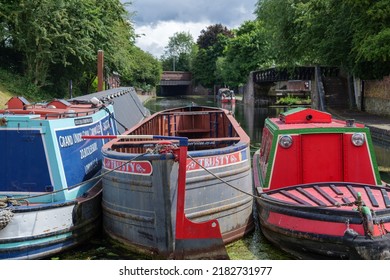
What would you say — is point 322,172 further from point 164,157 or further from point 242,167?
point 164,157

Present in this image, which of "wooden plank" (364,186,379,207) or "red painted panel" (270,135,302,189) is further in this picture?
"red painted panel" (270,135,302,189)

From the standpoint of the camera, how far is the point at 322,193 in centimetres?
824

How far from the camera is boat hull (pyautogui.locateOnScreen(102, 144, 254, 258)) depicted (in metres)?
7.32

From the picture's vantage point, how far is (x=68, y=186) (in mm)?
8586

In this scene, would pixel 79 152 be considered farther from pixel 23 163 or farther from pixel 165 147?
pixel 165 147

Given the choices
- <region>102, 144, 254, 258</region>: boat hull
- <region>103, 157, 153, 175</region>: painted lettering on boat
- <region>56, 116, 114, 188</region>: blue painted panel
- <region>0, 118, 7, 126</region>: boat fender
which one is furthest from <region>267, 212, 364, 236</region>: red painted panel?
<region>0, 118, 7, 126</region>: boat fender

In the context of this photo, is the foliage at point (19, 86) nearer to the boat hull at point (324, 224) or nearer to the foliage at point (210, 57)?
the boat hull at point (324, 224)

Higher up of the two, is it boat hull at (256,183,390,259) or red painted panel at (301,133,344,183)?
red painted panel at (301,133,344,183)

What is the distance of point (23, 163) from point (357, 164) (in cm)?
627

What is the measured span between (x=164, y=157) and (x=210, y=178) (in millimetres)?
1133

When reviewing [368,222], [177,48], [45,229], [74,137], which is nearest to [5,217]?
[45,229]

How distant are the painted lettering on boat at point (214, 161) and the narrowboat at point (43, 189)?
5.29ft

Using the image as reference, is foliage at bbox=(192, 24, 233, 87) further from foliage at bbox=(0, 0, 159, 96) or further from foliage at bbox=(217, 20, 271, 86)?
foliage at bbox=(0, 0, 159, 96)

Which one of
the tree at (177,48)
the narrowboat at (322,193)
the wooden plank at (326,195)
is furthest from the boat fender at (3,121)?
the tree at (177,48)
